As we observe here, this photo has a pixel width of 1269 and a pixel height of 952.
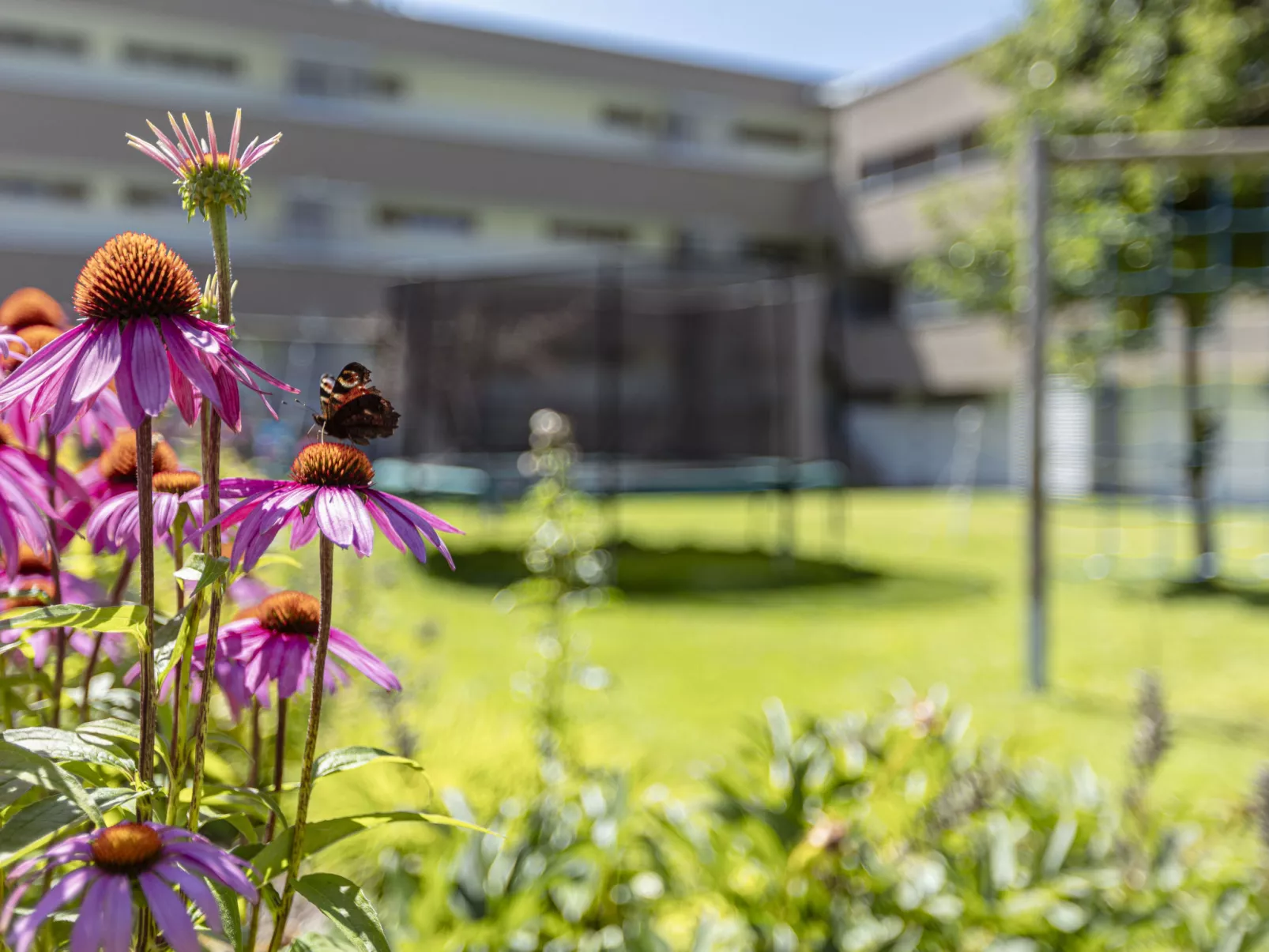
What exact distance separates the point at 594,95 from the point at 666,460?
31.2 feet

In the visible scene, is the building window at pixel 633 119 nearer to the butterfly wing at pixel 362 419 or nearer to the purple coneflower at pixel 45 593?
the purple coneflower at pixel 45 593

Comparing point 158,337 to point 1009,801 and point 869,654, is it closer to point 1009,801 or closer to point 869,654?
point 1009,801

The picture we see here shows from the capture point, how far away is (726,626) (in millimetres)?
5297

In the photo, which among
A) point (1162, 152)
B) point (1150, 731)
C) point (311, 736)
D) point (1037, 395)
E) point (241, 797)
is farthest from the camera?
point (1162, 152)

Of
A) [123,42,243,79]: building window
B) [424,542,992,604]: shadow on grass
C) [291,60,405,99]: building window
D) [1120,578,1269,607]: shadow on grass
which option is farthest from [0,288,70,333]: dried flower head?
[291,60,405,99]: building window

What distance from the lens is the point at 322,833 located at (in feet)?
1.95

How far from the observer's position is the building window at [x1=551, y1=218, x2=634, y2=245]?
1792 centimetres

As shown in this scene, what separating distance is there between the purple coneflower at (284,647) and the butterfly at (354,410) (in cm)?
14

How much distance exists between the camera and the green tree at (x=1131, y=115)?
22.0 ft

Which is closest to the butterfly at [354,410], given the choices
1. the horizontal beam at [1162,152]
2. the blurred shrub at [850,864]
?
the blurred shrub at [850,864]

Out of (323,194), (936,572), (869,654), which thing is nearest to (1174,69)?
(936,572)

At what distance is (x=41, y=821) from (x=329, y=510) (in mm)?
192

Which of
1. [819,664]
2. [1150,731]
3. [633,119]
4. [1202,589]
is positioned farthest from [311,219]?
[1150,731]

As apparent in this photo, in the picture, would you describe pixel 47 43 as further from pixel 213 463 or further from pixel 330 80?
pixel 213 463
